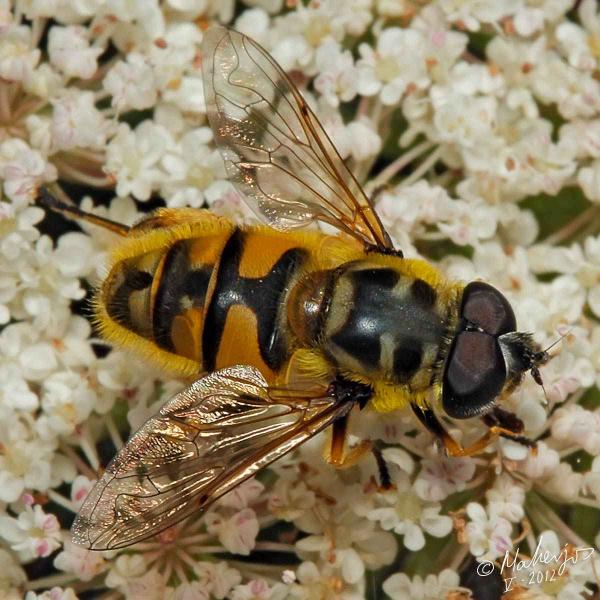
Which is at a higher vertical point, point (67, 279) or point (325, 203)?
point (325, 203)

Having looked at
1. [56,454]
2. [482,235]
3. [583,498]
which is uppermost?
[482,235]

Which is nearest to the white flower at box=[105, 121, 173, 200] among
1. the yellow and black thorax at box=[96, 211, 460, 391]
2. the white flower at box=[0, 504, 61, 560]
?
the yellow and black thorax at box=[96, 211, 460, 391]

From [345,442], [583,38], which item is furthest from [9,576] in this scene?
[583,38]

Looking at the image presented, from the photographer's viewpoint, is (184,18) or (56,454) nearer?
(56,454)

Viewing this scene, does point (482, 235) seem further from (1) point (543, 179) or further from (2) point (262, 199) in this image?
(2) point (262, 199)

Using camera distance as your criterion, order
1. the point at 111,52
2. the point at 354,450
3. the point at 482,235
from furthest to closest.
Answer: the point at 111,52
the point at 482,235
the point at 354,450

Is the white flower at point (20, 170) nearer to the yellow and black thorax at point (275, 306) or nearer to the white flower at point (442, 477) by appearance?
the yellow and black thorax at point (275, 306)

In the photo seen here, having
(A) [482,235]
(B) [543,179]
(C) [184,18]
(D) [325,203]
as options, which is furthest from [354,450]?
(C) [184,18]
